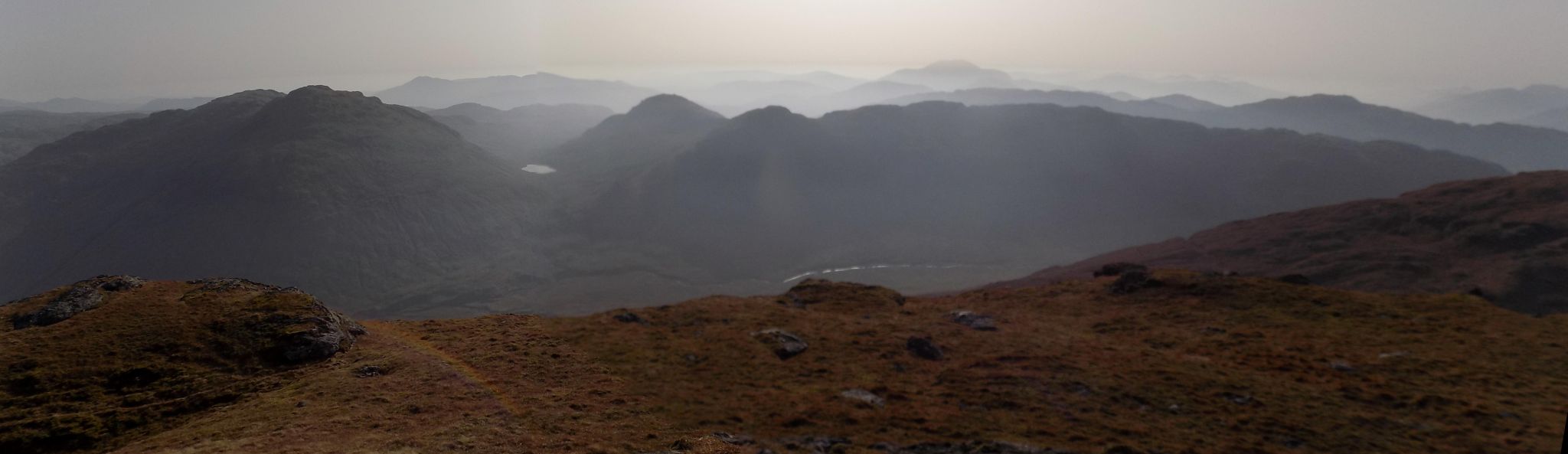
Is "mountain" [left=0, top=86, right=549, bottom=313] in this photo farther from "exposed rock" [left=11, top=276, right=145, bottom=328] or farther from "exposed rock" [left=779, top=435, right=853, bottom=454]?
"exposed rock" [left=779, top=435, right=853, bottom=454]

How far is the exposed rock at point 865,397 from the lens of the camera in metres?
21.2

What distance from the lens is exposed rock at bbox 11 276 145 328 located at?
22.4 metres

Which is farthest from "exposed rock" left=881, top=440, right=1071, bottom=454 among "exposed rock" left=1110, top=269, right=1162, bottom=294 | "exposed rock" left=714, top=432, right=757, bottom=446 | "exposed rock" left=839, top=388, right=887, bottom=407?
"exposed rock" left=1110, top=269, right=1162, bottom=294

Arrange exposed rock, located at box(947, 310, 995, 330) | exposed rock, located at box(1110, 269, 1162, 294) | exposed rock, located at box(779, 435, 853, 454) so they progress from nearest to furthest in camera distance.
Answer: exposed rock, located at box(779, 435, 853, 454), exposed rock, located at box(947, 310, 995, 330), exposed rock, located at box(1110, 269, 1162, 294)

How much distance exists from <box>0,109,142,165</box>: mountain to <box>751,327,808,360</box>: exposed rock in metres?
222

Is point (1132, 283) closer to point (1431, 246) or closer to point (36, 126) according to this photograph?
point (1431, 246)

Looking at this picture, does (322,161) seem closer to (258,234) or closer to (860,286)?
(258,234)

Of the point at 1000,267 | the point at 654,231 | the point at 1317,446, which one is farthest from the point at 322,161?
the point at 1317,446

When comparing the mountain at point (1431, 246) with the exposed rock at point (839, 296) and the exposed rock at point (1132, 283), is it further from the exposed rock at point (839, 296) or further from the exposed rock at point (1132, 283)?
the exposed rock at point (839, 296)

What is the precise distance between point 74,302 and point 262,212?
6180 inches

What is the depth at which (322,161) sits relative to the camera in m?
162

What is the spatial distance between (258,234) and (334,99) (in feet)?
184

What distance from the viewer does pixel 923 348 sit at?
2798 centimetres

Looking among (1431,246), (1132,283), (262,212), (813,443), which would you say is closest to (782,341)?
(813,443)
